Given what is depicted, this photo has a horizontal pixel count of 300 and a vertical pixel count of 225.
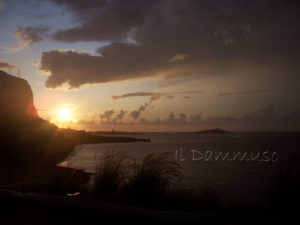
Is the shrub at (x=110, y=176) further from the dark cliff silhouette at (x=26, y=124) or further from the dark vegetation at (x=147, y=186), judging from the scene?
the dark cliff silhouette at (x=26, y=124)

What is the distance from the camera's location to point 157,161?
5.67 meters

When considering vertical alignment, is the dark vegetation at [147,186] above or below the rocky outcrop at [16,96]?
below

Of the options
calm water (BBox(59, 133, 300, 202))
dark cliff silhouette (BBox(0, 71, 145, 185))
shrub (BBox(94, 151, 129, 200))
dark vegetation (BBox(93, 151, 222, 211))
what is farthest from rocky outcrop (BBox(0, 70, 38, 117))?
dark vegetation (BBox(93, 151, 222, 211))

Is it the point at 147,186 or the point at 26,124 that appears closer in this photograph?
the point at 147,186

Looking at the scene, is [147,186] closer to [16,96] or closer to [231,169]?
[231,169]

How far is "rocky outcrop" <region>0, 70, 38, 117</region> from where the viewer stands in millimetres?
86000

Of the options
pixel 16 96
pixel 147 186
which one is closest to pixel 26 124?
pixel 16 96

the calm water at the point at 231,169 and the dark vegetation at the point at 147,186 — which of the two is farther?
the calm water at the point at 231,169

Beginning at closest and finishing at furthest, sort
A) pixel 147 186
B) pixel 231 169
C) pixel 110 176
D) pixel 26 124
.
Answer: pixel 147 186
pixel 110 176
pixel 231 169
pixel 26 124

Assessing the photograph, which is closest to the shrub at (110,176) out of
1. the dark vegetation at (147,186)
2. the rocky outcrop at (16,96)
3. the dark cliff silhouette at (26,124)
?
the dark vegetation at (147,186)

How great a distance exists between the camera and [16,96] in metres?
93.3

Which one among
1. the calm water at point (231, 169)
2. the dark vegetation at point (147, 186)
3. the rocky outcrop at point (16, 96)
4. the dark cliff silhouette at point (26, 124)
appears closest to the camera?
the dark vegetation at point (147, 186)

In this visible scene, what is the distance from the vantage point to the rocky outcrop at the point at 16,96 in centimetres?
8600

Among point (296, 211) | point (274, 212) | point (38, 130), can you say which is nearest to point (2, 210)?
point (274, 212)
